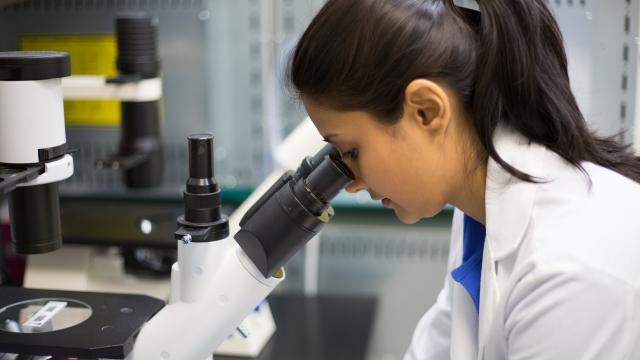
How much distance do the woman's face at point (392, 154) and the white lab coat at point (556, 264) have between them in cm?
7

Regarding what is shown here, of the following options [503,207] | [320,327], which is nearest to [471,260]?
[503,207]

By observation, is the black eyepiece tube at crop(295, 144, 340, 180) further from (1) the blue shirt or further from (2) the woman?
(1) the blue shirt

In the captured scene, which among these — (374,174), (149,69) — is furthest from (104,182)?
(374,174)

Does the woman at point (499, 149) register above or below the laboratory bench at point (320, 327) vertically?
above

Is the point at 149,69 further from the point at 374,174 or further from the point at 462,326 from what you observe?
the point at 462,326

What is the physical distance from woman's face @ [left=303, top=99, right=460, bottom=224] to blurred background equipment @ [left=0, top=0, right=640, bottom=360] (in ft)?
2.77

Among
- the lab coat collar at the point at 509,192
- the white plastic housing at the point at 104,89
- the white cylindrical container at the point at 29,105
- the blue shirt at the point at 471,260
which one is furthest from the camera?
the white plastic housing at the point at 104,89

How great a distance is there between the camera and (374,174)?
40.7 inches

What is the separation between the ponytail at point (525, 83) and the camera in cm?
99

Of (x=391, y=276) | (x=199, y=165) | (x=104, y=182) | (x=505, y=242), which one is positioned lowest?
(x=391, y=276)

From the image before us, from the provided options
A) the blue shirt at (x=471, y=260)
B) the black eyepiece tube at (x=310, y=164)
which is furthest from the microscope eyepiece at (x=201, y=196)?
the blue shirt at (x=471, y=260)

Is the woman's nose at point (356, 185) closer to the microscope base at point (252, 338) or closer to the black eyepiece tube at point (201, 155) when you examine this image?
the black eyepiece tube at point (201, 155)

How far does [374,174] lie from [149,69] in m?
0.60

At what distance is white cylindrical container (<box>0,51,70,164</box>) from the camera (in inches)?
34.5
